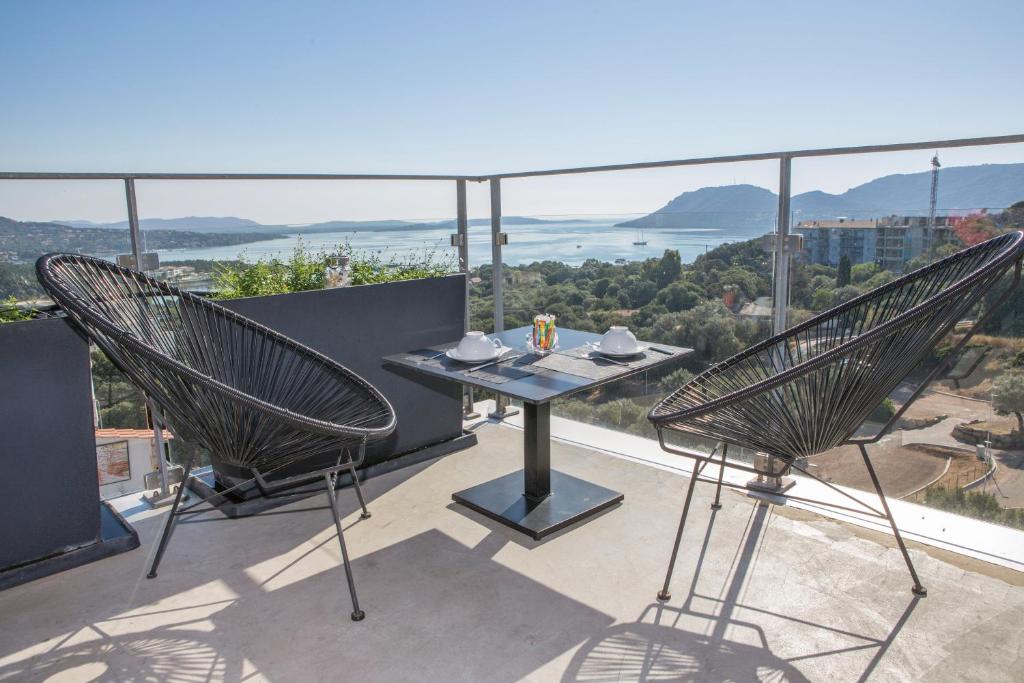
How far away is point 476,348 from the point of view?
2.34 metres

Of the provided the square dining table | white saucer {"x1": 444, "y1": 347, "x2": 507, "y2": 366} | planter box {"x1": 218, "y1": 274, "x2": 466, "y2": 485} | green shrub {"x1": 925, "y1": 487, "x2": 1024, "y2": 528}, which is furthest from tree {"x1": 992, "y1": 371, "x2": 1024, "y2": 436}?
planter box {"x1": 218, "y1": 274, "x2": 466, "y2": 485}

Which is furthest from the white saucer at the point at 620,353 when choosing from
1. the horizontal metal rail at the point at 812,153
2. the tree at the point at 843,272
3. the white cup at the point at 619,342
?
the horizontal metal rail at the point at 812,153

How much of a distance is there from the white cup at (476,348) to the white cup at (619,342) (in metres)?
0.38

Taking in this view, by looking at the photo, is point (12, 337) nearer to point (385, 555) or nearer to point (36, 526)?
point (36, 526)

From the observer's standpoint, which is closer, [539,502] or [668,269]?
[539,502]

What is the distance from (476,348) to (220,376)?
850 mm

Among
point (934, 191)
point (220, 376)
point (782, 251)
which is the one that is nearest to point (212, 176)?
point (220, 376)

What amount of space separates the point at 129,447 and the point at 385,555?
1.07m

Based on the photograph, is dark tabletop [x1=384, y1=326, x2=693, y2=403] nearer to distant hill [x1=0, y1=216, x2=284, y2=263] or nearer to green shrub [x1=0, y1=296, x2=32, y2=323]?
distant hill [x1=0, y1=216, x2=284, y2=263]

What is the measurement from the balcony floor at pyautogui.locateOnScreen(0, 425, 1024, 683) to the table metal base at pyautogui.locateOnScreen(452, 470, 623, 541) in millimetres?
43

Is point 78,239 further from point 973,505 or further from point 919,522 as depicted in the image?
point 973,505

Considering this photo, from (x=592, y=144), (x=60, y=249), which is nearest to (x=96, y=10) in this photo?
(x=592, y=144)

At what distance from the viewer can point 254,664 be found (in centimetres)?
169

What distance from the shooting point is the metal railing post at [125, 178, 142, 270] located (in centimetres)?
238
